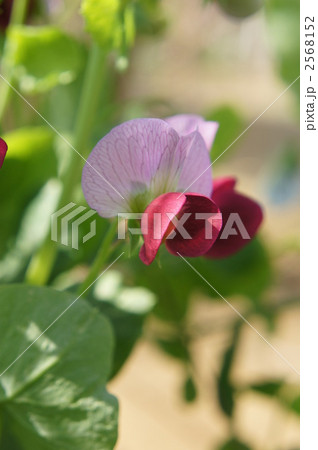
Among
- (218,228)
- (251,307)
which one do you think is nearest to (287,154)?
(251,307)

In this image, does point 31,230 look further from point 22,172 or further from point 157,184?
point 157,184

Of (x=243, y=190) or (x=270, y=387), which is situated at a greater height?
(x=270, y=387)

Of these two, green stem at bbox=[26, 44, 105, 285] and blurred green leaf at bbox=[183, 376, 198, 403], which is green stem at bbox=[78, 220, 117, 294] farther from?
blurred green leaf at bbox=[183, 376, 198, 403]

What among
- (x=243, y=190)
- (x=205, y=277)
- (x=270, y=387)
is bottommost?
(x=243, y=190)

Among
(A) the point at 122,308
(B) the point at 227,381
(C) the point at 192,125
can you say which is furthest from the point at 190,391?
(C) the point at 192,125

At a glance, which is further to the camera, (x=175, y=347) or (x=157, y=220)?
(x=175, y=347)

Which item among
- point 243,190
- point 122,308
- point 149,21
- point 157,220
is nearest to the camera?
point 157,220

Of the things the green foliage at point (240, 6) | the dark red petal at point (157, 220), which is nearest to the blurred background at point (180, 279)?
the green foliage at point (240, 6)

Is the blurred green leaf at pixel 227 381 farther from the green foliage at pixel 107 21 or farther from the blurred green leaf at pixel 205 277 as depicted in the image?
the green foliage at pixel 107 21
